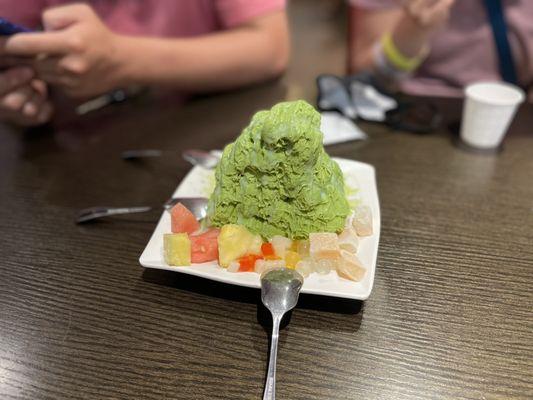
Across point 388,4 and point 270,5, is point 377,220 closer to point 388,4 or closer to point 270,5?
point 270,5

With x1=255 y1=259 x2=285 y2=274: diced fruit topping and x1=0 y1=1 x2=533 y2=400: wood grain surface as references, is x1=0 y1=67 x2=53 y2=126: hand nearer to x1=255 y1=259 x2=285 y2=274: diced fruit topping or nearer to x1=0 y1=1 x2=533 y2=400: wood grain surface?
x1=0 y1=1 x2=533 y2=400: wood grain surface

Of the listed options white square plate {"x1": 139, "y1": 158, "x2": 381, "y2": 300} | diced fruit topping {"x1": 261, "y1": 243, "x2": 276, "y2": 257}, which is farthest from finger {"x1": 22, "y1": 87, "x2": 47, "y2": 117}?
diced fruit topping {"x1": 261, "y1": 243, "x2": 276, "y2": 257}

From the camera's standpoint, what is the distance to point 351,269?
2.20 ft

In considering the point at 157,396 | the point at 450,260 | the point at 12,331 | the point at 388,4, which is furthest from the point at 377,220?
the point at 388,4

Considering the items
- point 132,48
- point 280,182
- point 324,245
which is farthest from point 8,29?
point 324,245

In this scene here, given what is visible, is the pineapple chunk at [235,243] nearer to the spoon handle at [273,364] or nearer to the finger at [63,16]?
the spoon handle at [273,364]

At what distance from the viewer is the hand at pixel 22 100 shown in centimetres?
116

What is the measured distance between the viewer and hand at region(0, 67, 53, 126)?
1.16 m

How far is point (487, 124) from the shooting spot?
111 cm

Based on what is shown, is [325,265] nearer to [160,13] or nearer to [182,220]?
[182,220]

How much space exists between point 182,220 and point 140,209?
17 cm

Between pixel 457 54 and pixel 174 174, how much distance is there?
1043 millimetres

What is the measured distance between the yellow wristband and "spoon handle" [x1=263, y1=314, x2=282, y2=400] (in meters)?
1.10

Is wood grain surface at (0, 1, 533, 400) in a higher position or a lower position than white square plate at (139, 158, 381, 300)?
lower
